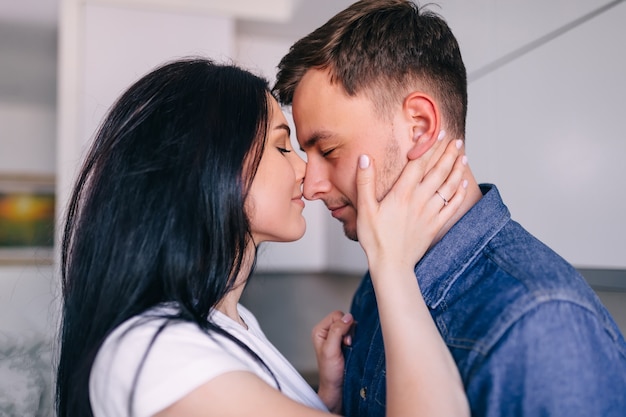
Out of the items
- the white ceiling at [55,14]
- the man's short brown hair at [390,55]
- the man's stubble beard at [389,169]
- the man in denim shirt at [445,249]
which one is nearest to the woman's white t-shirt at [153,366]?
the man in denim shirt at [445,249]

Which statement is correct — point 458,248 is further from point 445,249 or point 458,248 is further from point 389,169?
point 389,169

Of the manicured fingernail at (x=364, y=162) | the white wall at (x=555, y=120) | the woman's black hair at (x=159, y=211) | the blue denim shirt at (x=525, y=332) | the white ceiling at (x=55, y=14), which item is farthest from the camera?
the white ceiling at (x=55, y=14)

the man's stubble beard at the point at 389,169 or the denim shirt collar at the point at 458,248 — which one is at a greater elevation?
the man's stubble beard at the point at 389,169

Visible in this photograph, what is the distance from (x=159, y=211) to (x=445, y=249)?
0.42 metres

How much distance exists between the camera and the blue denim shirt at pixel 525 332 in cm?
69

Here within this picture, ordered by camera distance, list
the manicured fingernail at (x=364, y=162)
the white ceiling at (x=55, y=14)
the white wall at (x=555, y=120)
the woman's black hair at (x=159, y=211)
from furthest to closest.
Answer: the white ceiling at (x=55, y=14), the white wall at (x=555, y=120), the manicured fingernail at (x=364, y=162), the woman's black hair at (x=159, y=211)

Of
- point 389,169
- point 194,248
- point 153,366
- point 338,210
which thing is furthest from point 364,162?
point 153,366

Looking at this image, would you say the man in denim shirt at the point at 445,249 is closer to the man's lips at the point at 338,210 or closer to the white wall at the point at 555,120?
the man's lips at the point at 338,210

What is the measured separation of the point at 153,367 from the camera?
2.34ft

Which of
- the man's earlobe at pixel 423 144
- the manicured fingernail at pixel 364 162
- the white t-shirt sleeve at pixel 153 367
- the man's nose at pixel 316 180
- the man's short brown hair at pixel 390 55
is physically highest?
the man's short brown hair at pixel 390 55

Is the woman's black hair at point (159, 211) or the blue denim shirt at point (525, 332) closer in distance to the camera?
the blue denim shirt at point (525, 332)

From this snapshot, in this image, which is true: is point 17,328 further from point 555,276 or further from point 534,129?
point 555,276

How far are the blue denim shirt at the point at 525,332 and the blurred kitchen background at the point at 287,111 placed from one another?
356mm

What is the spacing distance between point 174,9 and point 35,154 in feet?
3.60
